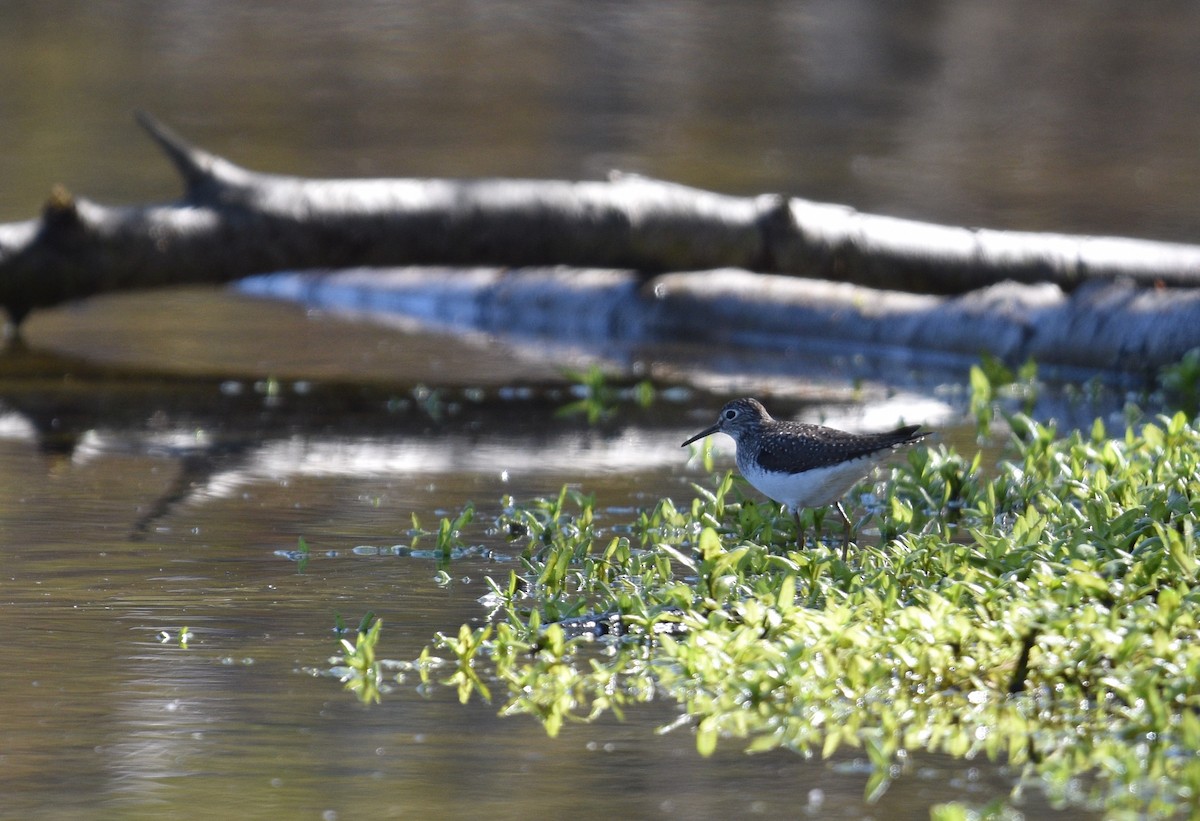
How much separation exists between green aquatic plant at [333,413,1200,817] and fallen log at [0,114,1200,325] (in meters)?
5.93

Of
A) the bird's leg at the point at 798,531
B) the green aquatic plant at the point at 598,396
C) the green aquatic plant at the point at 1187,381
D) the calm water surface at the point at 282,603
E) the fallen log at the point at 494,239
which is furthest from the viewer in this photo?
the fallen log at the point at 494,239

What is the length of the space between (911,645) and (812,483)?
52.1 inches

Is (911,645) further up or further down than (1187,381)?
further up

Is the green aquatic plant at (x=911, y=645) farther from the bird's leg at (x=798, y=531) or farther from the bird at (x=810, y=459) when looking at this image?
the bird at (x=810, y=459)

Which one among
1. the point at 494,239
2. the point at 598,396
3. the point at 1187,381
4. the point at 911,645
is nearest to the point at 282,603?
the point at 911,645

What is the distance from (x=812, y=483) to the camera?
6.38 metres

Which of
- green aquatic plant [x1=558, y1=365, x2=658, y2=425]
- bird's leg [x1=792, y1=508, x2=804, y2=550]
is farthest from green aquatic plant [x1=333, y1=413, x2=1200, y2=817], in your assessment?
green aquatic plant [x1=558, y1=365, x2=658, y2=425]

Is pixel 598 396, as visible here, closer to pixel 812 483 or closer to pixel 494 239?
pixel 494 239

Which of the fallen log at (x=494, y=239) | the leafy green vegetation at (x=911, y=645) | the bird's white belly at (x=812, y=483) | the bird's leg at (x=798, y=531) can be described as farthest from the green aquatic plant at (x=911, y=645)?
the fallen log at (x=494, y=239)

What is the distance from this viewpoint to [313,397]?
1095 cm

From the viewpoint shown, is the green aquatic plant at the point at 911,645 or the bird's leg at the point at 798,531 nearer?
the green aquatic plant at the point at 911,645

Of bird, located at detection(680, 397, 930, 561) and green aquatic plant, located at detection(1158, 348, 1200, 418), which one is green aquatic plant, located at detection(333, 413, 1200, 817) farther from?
green aquatic plant, located at detection(1158, 348, 1200, 418)

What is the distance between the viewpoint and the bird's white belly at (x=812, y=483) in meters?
6.30

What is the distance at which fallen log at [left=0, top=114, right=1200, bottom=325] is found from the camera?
11.9 metres
